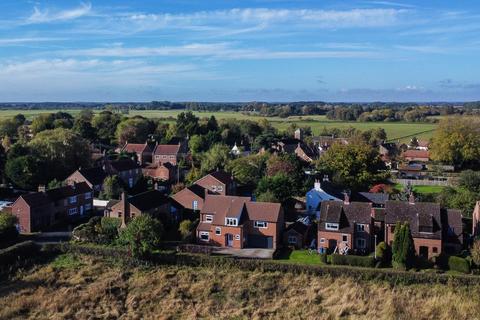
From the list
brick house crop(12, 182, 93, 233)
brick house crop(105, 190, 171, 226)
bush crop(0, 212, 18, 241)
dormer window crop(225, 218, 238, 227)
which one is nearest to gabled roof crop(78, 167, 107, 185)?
brick house crop(12, 182, 93, 233)

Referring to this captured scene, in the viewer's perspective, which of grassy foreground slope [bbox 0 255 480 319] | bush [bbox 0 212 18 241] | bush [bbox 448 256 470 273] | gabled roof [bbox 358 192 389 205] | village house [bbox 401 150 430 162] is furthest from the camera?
village house [bbox 401 150 430 162]

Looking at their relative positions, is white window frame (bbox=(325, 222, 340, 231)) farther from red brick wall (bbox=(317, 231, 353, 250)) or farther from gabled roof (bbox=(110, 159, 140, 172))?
gabled roof (bbox=(110, 159, 140, 172))

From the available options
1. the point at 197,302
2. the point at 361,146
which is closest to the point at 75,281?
the point at 197,302

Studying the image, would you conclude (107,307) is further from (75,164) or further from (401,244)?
(75,164)

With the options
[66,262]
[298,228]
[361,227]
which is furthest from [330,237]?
[66,262]

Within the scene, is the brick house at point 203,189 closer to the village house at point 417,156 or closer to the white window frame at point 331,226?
the white window frame at point 331,226

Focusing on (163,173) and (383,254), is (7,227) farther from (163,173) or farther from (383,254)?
(163,173)

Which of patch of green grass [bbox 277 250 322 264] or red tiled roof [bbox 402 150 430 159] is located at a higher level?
red tiled roof [bbox 402 150 430 159]
